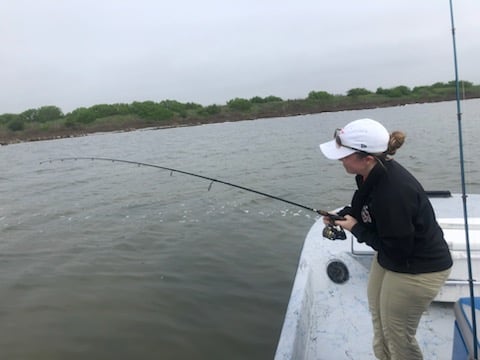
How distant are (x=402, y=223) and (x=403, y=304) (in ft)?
1.81

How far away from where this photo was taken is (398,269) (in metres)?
2.44

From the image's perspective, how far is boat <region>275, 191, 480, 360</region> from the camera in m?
3.45

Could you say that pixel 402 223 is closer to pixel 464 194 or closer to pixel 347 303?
pixel 464 194

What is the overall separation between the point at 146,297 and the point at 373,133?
14.6 ft

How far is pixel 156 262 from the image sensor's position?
7.10 metres

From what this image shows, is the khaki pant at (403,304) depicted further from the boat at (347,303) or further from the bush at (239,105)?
the bush at (239,105)

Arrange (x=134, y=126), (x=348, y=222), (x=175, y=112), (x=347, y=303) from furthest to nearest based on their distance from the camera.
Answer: (x=175, y=112)
(x=134, y=126)
(x=347, y=303)
(x=348, y=222)

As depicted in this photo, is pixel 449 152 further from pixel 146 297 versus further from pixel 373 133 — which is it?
pixel 373 133

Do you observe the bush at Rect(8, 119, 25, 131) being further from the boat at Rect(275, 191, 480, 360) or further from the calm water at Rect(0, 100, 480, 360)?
the boat at Rect(275, 191, 480, 360)

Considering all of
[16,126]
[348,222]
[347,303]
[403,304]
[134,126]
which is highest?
[16,126]

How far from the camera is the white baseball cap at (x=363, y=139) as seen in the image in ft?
7.98

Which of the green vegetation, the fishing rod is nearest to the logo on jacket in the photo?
the fishing rod

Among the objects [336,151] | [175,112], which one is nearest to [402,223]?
[336,151]

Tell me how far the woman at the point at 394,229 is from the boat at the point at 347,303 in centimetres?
84
